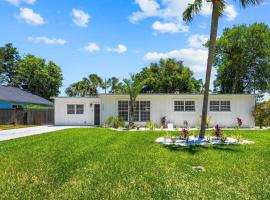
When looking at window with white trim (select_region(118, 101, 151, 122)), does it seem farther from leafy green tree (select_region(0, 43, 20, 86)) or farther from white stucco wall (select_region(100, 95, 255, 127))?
leafy green tree (select_region(0, 43, 20, 86))

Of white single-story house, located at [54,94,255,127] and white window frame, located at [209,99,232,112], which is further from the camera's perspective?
white window frame, located at [209,99,232,112]

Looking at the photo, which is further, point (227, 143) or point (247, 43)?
point (247, 43)

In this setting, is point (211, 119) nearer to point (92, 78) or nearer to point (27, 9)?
point (27, 9)

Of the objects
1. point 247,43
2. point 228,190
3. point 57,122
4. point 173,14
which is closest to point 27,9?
point 173,14

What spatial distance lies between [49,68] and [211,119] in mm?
32318

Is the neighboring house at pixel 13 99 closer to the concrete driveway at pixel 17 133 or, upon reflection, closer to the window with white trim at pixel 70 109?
the window with white trim at pixel 70 109

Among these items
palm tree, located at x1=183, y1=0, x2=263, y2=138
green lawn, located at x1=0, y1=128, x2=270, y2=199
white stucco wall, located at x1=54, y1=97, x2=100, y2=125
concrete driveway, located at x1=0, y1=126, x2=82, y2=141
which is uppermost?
palm tree, located at x1=183, y1=0, x2=263, y2=138

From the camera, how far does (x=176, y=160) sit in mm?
10852

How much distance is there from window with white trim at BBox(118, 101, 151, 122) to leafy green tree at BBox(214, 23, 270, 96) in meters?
17.9

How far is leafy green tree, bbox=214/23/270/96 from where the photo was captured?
41.4 metres

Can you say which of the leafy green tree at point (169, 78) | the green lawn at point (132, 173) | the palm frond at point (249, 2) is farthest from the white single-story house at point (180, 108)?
the leafy green tree at point (169, 78)

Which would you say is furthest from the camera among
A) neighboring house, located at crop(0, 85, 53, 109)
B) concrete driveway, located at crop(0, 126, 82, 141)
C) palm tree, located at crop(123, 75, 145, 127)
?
neighboring house, located at crop(0, 85, 53, 109)

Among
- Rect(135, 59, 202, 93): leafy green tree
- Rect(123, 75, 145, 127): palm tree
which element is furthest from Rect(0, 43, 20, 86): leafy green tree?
Rect(123, 75, 145, 127): palm tree

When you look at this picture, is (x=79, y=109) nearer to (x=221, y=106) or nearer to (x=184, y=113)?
(x=184, y=113)
